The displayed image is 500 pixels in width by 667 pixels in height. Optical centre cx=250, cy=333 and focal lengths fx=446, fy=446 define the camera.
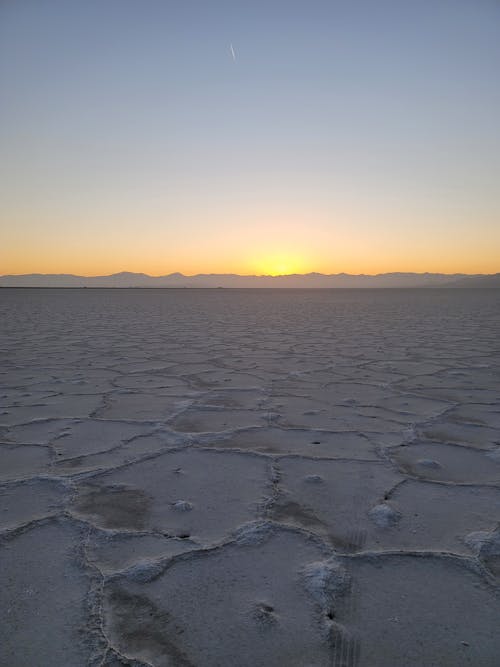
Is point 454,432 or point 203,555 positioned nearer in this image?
point 203,555

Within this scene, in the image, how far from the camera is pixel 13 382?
9.78ft

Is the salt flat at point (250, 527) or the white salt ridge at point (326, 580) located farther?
the white salt ridge at point (326, 580)

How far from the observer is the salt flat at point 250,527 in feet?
2.73

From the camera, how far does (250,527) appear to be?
1.21 m

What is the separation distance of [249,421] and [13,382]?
1.80 meters

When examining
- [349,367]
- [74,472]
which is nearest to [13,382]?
[74,472]

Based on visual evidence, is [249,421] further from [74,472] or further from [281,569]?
[281,569]

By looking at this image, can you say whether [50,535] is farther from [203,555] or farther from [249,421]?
[249,421]

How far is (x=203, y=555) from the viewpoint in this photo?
42.6 inches

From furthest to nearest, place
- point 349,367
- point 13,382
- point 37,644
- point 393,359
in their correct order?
point 393,359
point 349,367
point 13,382
point 37,644

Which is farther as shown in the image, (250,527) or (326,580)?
(250,527)

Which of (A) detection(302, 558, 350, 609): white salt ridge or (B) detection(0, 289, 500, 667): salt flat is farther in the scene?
(A) detection(302, 558, 350, 609): white salt ridge

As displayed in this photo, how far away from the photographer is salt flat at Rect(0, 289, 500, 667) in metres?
0.83

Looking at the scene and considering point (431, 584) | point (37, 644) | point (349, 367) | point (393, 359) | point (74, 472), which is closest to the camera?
point (37, 644)
